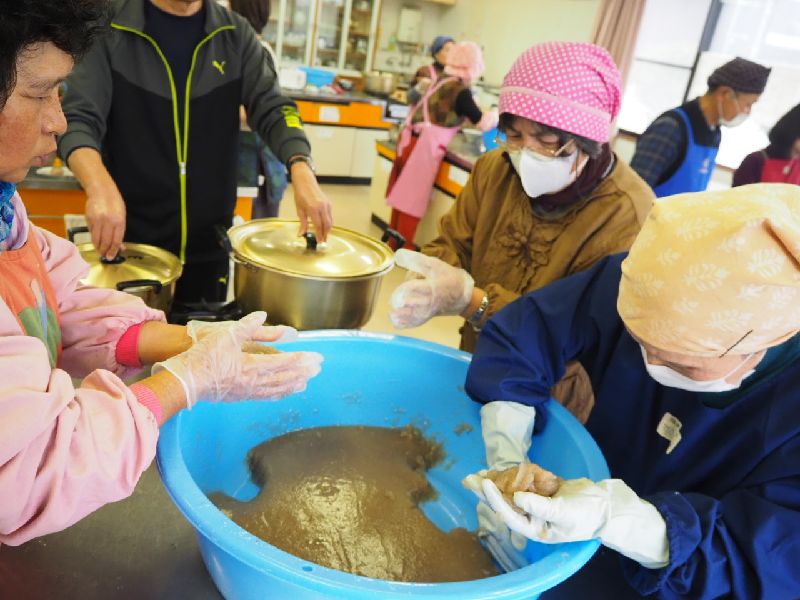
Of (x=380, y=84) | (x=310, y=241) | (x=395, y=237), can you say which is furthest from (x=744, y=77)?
(x=380, y=84)

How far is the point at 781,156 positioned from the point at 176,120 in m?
2.57

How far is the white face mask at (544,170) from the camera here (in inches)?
47.9

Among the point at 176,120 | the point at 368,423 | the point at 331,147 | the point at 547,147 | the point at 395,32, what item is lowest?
the point at 331,147

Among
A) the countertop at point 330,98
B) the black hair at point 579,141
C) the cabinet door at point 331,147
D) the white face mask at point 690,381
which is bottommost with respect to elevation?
the cabinet door at point 331,147

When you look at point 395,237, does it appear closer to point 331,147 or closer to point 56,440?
point 56,440

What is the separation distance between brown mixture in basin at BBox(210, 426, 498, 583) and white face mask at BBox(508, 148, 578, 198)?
57 centimetres

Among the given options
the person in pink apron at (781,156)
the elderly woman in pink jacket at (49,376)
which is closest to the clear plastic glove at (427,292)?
the elderly woman in pink jacket at (49,376)

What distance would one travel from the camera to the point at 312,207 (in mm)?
1415

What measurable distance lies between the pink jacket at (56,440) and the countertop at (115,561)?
0.50 ft

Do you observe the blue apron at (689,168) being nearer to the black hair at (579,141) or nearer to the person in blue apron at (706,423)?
the black hair at (579,141)

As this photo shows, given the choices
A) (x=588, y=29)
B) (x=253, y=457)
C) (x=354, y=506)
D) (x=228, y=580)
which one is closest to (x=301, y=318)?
(x=253, y=457)

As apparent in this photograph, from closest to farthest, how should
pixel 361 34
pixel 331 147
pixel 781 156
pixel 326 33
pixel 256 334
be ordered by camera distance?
pixel 256 334
pixel 781 156
pixel 331 147
pixel 326 33
pixel 361 34

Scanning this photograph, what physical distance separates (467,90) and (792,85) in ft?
8.08

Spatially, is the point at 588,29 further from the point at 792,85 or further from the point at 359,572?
the point at 359,572
